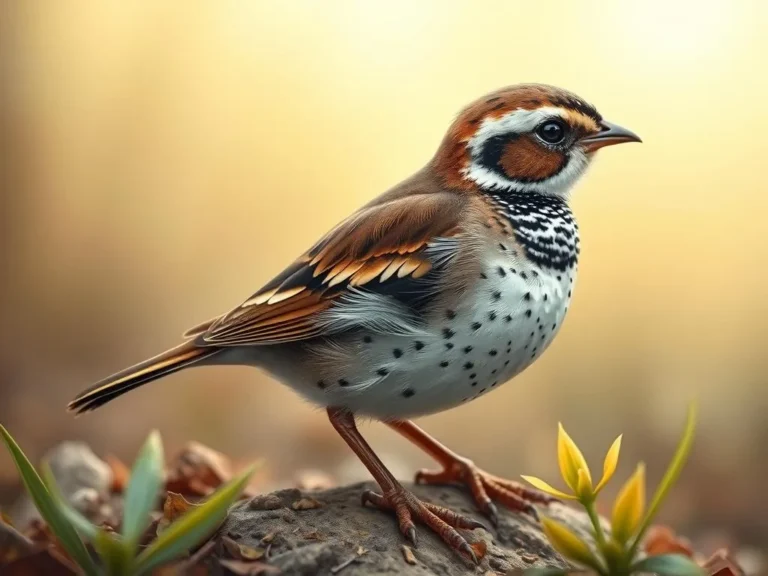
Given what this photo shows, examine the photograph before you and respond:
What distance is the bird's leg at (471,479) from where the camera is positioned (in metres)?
2.51

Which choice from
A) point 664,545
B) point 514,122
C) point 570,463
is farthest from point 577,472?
point 664,545

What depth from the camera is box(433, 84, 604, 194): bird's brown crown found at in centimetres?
237

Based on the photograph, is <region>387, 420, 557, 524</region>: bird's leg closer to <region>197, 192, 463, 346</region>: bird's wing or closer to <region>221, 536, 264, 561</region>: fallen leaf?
<region>197, 192, 463, 346</region>: bird's wing

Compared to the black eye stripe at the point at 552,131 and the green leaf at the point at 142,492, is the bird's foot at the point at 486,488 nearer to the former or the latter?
the black eye stripe at the point at 552,131

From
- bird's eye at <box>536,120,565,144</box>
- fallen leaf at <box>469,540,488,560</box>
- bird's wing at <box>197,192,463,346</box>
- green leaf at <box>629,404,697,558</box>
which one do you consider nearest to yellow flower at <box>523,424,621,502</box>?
green leaf at <box>629,404,697,558</box>

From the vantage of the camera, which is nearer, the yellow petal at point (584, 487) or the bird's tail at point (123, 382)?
the yellow petal at point (584, 487)

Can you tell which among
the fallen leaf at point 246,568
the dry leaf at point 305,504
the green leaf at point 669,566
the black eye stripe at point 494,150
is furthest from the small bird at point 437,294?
the green leaf at point 669,566

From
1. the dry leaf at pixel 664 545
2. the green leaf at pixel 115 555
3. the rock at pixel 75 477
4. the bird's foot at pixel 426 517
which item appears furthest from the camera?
the rock at pixel 75 477

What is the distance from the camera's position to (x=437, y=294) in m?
2.12

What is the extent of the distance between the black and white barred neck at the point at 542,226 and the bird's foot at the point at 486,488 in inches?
26.8

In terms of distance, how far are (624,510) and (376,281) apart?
823 mm

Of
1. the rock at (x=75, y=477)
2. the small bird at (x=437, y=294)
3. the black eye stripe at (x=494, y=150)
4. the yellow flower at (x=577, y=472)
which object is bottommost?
the rock at (x=75, y=477)

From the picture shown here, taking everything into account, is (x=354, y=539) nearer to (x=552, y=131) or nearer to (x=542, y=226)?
(x=542, y=226)

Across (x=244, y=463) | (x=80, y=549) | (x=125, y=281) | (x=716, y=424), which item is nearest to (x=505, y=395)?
(x=716, y=424)
